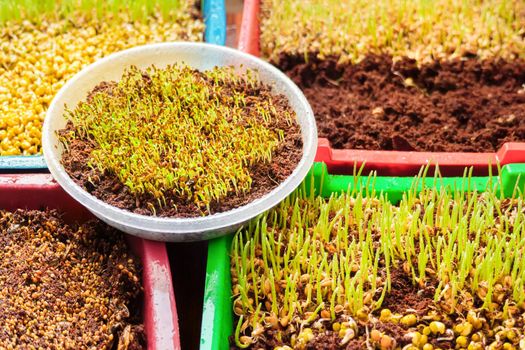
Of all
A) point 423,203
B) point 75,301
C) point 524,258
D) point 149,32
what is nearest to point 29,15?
point 149,32

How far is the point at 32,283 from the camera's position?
5.68ft

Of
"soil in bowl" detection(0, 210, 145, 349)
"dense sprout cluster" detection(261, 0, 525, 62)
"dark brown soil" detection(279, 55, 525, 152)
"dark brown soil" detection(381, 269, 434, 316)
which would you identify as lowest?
"soil in bowl" detection(0, 210, 145, 349)

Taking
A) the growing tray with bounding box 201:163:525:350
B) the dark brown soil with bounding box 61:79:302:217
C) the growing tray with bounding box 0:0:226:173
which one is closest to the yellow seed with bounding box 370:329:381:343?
the growing tray with bounding box 201:163:525:350

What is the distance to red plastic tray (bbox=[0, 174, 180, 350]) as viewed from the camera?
1593 mm

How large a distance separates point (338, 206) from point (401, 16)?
1.05 metres

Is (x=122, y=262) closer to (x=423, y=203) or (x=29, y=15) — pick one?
(x=423, y=203)

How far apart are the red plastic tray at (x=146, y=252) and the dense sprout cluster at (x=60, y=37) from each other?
36 centimetres

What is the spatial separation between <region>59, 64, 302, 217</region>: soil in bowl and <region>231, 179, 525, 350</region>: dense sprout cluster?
15 centimetres

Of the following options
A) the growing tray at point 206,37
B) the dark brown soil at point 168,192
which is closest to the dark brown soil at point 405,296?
the dark brown soil at point 168,192

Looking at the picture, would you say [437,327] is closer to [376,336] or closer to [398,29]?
[376,336]

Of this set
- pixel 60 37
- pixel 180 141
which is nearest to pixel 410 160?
pixel 180 141

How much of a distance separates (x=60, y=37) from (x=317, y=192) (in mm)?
1235

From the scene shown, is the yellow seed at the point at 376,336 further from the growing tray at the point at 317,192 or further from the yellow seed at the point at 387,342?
the growing tray at the point at 317,192

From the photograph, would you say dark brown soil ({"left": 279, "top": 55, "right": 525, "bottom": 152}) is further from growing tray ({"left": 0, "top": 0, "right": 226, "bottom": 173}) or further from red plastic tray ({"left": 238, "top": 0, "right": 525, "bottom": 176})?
growing tray ({"left": 0, "top": 0, "right": 226, "bottom": 173})
